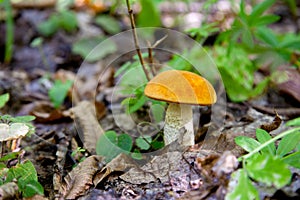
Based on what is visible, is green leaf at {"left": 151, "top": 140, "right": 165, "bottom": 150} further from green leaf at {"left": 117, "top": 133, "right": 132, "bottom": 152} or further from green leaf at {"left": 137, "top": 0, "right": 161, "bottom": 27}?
green leaf at {"left": 137, "top": 0, "right": 161, "bottom": 27}

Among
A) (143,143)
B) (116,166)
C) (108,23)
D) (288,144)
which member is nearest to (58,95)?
(143,143)

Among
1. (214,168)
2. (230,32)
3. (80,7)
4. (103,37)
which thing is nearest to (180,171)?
(214,168)

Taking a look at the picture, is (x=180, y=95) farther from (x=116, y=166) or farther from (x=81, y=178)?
(x=81, y=178)

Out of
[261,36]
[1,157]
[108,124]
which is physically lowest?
[108,124]

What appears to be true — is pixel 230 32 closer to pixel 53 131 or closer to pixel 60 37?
pixel 53 131

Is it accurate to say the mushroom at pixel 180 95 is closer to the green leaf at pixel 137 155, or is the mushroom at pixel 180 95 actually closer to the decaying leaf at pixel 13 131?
the green leaf at pixel 137 155

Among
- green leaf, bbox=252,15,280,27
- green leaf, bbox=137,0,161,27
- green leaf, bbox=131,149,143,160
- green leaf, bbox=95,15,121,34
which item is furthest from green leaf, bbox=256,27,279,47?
green leaf, bbox=95,15,121,34
